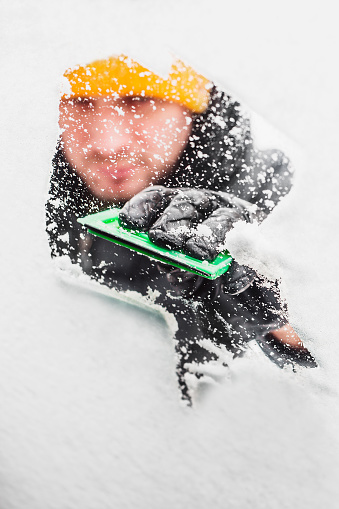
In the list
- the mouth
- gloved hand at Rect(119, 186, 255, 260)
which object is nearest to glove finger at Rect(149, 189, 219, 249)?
gloved hand at Rect(119, 186, 255, 260)

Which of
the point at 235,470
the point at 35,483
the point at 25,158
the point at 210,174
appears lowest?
the point at 35,483

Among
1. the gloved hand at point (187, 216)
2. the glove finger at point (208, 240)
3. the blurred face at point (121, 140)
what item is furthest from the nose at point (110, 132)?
the glove finger at point (208, 240)

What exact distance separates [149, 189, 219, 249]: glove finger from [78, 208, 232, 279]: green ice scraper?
16mm

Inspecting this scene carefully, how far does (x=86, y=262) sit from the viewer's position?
0.79 metres

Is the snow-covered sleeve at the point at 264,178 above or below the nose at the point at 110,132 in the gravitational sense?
above

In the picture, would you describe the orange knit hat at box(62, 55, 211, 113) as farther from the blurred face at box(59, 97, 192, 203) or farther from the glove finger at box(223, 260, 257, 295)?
the glove finger at box(223, 260, 257, 295)

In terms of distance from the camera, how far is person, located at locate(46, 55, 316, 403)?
0.69 meters

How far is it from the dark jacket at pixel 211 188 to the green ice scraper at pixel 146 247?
0.02 meters

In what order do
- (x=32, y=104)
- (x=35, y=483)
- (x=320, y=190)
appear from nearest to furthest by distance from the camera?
(x=320, y=190) < (x=32, y=104) < (x=35, y=483)

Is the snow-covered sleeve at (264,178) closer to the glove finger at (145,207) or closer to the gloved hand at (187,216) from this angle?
the gloved hand at (187,216)

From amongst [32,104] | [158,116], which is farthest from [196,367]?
[32,104]

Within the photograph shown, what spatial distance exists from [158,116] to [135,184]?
0.42 ft

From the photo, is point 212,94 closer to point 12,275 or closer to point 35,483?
point 12,275

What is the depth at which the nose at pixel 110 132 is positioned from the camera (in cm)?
74
